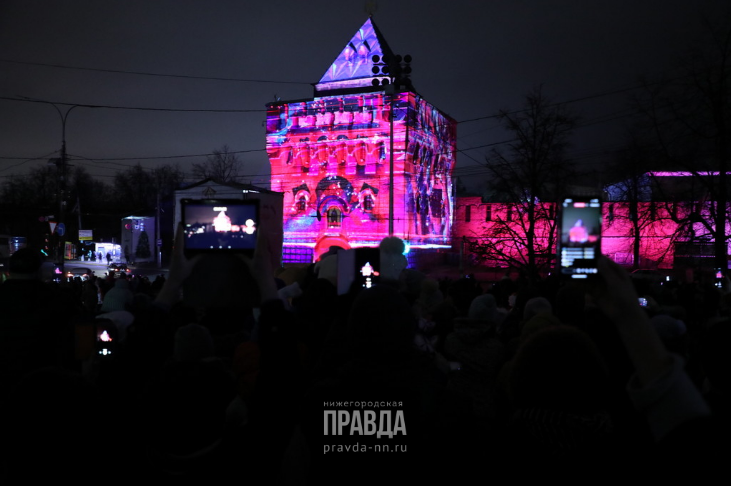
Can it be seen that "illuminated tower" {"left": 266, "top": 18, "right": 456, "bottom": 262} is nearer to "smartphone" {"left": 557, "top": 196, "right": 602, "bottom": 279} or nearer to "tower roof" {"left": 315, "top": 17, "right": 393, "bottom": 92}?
"tower roof" {"left": 315, "top": 17, "right": 393, "bottom": 92}

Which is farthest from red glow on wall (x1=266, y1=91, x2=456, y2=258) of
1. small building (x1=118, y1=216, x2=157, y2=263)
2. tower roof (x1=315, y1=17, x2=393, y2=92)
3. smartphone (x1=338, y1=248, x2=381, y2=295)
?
smartphone (x1=338, y1=248, x2=381, y2=295)

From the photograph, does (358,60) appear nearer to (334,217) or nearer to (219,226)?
(334,217)

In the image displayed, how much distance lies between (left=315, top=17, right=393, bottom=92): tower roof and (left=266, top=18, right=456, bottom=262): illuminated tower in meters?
0.08

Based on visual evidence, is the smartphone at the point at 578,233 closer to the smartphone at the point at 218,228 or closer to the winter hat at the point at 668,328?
the smartphone at the point at 218,228

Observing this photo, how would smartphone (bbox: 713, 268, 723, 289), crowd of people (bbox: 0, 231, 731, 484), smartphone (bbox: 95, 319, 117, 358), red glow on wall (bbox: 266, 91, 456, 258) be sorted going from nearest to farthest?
1. crowd of people (bbox: 0, 231, 731, 484)
2. smartphone (bbox: 95, 319, 117, 358)
3. smartphone (bbox: 713, 268, 723, 289)
4. red glow on wall (bbox: 266, 91, 456, 258)

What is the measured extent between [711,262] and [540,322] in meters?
43.3

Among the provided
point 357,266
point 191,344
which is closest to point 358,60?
point 357,266

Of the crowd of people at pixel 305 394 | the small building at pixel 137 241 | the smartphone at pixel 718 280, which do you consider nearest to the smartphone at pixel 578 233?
the crowd of people at pixel 305 394

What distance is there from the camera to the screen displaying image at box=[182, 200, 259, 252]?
3.50 m

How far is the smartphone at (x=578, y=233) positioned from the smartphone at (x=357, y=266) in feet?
14.6

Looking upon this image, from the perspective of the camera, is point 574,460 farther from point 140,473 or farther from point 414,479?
point 140,473

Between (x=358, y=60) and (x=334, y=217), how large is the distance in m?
13.1

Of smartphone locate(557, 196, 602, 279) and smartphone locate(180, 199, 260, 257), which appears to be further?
smartphone locate(180, 199, 260, 257)

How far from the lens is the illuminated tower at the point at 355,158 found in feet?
143
